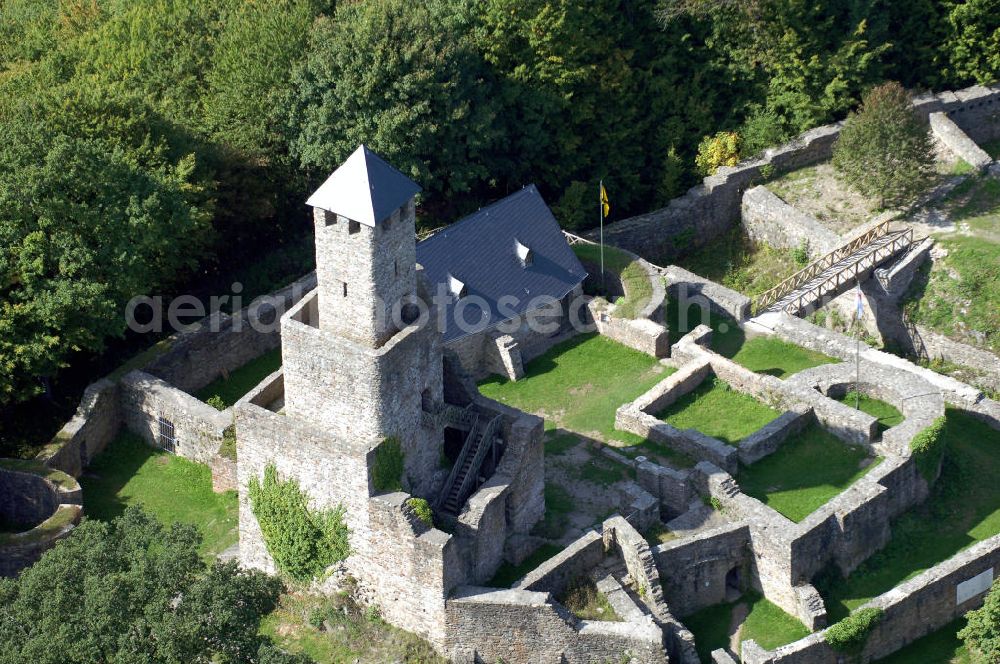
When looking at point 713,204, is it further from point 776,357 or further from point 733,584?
point 733,584

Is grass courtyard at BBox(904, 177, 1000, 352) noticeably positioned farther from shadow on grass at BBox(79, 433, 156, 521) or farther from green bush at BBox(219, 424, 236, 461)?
shadow on grass at BBox(79, 433, 156, 521)

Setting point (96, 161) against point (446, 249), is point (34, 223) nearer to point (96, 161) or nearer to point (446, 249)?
point (96, 161)

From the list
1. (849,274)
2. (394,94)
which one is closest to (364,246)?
(394,94)

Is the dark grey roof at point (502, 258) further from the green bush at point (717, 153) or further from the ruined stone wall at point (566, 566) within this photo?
the ruined stone wall at point (566, 566)

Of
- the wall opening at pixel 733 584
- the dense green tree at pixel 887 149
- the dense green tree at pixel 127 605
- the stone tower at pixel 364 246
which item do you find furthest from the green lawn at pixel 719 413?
the dense green tree at pixel 127 605

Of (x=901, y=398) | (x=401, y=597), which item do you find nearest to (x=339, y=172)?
(x=401, y=597)
